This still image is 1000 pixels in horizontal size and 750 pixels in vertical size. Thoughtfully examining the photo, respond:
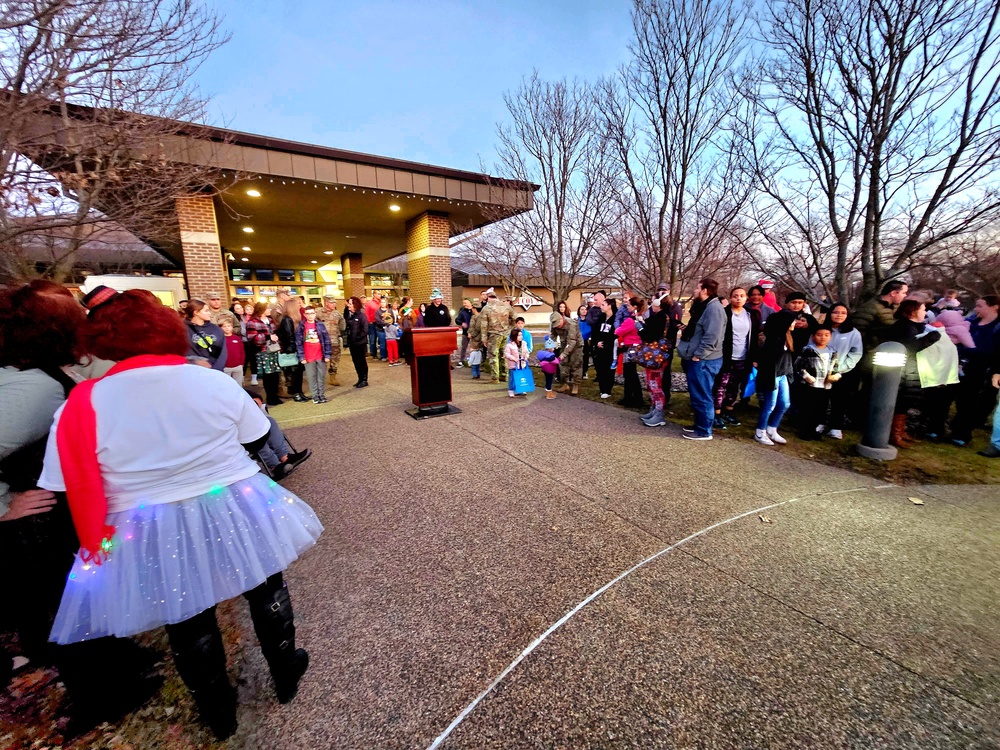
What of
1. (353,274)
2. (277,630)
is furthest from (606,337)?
(353,274)

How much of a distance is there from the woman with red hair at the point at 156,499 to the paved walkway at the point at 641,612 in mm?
694

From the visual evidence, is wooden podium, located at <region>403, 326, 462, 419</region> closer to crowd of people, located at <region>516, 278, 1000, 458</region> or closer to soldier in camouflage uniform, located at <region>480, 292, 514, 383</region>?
soldier in camouflage uniform, located at <region>480, 292, 514, 383</region>

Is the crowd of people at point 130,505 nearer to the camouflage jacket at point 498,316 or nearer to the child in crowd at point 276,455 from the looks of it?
the child in crowd at point 276,455

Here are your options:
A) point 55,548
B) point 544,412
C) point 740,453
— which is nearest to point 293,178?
point 544,412

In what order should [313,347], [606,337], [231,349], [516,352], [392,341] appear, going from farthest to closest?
[392,341]
[516,352]
[606,337]
[313,347]
[231,349]

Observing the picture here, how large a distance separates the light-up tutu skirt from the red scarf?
0.15ft

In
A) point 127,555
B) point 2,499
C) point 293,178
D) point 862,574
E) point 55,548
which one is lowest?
point 862,574

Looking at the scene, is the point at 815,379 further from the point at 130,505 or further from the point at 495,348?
the point at 130,505

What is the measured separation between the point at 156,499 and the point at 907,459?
639 cm

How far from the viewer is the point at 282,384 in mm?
8367

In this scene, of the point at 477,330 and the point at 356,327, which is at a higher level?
the point at 356,327

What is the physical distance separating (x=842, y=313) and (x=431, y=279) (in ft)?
35.7

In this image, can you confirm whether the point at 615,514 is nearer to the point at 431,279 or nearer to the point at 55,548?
the point at 55,548

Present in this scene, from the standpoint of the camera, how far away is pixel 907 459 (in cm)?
419
